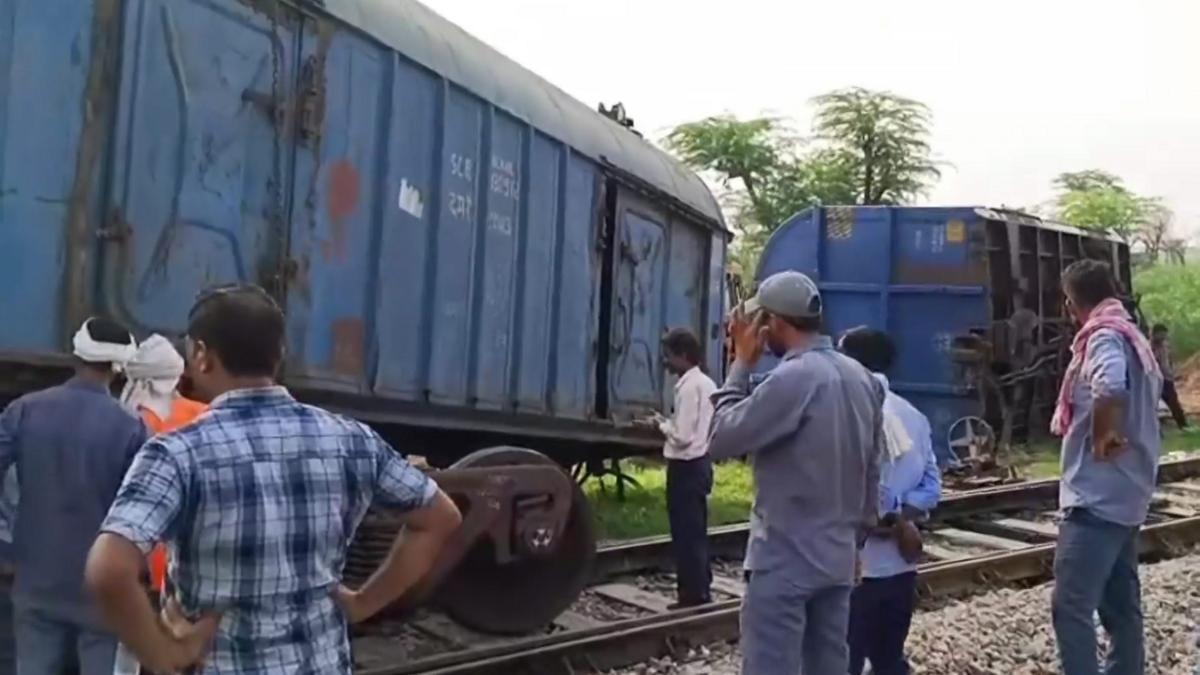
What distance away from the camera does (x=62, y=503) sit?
4.21 m

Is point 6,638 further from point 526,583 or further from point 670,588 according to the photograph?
point 670,588

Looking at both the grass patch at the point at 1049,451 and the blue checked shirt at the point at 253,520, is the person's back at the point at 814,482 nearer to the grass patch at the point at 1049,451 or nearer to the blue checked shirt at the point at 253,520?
the blue checked shirt at the point at 253,520

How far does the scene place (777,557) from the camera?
4.31 m

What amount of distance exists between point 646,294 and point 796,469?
588 cm

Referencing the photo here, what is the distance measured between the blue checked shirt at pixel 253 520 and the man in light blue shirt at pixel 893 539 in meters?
2.73

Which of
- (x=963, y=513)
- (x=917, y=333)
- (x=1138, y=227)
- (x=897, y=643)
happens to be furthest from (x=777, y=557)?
(x=1138, y=227)

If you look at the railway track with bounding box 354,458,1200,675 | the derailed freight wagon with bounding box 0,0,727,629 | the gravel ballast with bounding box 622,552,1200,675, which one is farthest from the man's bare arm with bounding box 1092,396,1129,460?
the railway track with bounding box 354,458,1200,675

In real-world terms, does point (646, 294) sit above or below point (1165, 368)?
below

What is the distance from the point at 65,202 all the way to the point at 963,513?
29.6 ft

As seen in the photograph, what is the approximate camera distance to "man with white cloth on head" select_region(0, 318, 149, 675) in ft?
13.8

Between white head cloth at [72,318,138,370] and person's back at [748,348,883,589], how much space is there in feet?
6.61

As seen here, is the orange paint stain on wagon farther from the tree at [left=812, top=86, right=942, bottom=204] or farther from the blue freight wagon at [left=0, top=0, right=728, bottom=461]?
the tree at [left=812, top=86, right=942, bottom=204]

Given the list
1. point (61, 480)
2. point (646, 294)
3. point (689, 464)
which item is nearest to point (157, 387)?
point (61, 480)

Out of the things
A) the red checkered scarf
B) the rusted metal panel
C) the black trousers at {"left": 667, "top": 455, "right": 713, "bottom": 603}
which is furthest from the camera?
the black trousers at {"left": 667, "top": 455, "right": 713, "bottom": 603}
